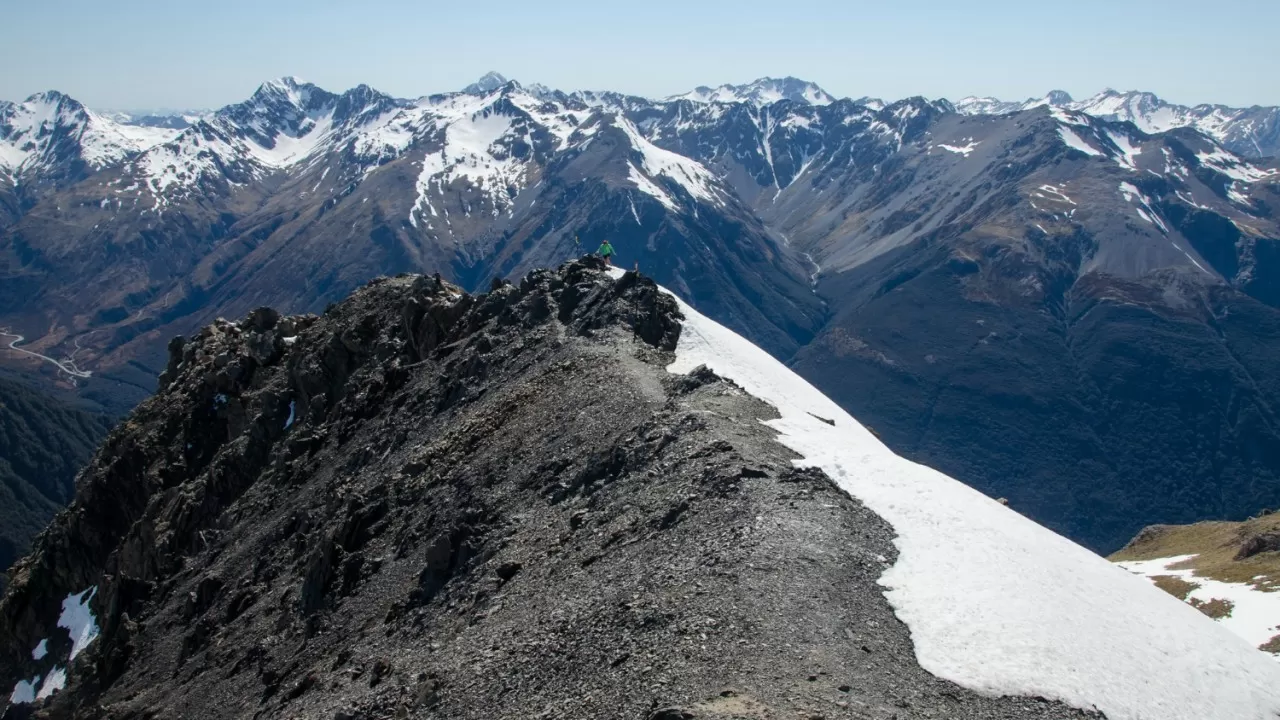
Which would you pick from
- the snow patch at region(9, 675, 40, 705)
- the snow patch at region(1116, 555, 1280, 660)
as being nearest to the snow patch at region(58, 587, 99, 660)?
the snow patch at region(9, 675, 40, 705)

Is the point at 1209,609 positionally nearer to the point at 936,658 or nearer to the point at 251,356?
the point at 936,658

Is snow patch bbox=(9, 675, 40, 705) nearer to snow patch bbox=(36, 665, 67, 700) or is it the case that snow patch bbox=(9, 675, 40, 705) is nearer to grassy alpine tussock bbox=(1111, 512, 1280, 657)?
snow patch bbox=(36, 665, 67, 700)

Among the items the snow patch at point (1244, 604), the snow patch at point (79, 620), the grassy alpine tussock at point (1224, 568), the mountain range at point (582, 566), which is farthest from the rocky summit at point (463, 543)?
the grassy alpine tussock at point (1224, 568)

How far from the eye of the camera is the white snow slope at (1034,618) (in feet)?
93.5

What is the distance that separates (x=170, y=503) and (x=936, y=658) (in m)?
73.3

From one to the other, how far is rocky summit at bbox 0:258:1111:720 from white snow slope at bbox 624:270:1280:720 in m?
1.07

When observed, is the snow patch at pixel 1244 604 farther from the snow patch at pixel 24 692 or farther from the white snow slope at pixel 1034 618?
the snow patch at pixel 24 692

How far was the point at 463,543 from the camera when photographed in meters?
43.7

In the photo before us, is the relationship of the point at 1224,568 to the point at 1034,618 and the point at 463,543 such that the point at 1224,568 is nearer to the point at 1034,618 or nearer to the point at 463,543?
the point at 1034,618

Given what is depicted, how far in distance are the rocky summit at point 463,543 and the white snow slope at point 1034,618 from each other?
3.51 ft

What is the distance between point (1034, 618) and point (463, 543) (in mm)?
24751

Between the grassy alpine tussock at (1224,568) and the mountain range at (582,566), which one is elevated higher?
the mountain range at (582,566)

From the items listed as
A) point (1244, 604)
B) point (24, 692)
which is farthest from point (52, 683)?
point (1244, 604)

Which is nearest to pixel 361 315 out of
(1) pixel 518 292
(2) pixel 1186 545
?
(1) pixel 518 292
